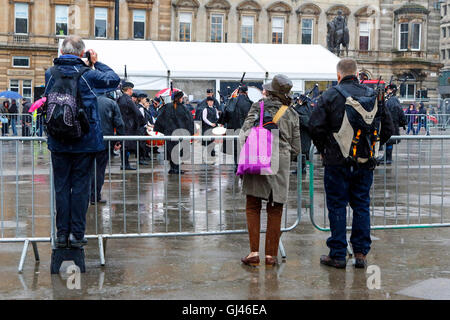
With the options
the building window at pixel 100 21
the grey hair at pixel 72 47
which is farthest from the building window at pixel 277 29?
the grey hair at pixel 72 47

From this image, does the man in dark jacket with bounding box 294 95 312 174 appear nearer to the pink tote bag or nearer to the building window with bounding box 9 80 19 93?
the pink tote bag

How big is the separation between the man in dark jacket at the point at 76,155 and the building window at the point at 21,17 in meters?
44.1

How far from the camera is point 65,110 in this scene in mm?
6055

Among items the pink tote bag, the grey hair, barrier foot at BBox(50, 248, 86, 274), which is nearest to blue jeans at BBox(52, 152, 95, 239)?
barrier foot at BBox(50, 248, 86, 274)

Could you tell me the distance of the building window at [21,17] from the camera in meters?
48.0

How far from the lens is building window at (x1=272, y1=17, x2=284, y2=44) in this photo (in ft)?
178

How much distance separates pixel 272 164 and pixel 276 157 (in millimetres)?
71

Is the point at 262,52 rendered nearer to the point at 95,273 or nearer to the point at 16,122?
the point at 16,122

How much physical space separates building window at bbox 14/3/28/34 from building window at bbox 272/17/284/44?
17.3 m

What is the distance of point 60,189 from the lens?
632 cm

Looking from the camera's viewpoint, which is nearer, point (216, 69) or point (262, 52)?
point (216, 69)

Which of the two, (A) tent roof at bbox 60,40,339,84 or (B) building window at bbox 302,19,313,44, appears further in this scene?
(B) building window at bbox 302,19,313,44
